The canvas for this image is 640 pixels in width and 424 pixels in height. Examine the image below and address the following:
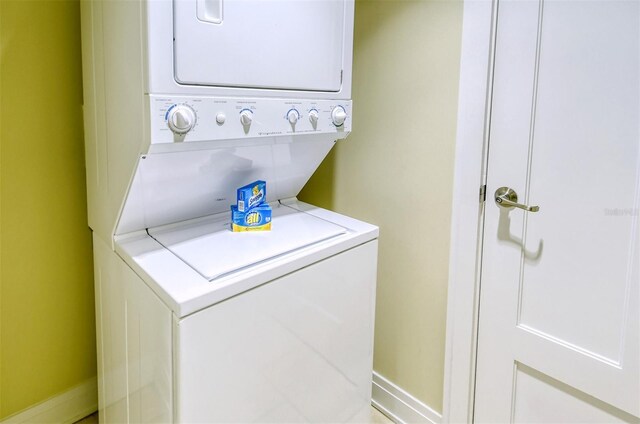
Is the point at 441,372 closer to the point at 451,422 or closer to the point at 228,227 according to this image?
the point at 451,422

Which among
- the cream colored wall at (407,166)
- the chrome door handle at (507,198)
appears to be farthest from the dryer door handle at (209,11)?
the chrome door handle at (507,198)

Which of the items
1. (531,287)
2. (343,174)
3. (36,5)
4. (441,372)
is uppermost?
(36,5)

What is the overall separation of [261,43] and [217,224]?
2.14 feet

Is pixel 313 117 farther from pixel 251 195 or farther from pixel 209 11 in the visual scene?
pixel 209 11

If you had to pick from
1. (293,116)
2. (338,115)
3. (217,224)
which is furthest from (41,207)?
(338,115)

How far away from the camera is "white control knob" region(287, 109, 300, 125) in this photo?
4.52 feet

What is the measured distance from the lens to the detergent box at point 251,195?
1521 mm

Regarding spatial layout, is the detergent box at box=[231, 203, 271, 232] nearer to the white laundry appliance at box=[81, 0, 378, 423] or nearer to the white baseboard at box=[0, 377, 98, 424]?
the white laundry appliance at box=[81, 0, 378, 423]

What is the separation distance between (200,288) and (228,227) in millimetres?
459

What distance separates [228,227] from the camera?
157 cm

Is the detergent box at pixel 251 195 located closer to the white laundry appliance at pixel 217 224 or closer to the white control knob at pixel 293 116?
the white laundry appliance at pixel 217 224

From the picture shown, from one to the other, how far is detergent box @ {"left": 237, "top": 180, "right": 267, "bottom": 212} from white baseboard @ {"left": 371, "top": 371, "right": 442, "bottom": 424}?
45.1 inches

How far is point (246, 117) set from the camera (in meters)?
1.26

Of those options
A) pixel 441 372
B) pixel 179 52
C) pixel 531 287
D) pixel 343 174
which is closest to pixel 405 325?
pixel 441 372
